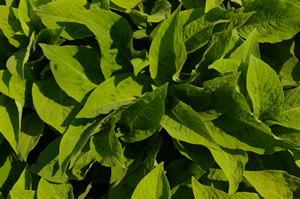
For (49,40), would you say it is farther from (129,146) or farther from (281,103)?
(281,103)

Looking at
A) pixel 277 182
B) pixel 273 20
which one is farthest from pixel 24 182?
pixel 273 20

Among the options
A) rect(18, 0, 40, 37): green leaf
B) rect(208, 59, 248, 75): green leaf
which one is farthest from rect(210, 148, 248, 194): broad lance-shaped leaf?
rect(18, 0, 40, 37): green leaf

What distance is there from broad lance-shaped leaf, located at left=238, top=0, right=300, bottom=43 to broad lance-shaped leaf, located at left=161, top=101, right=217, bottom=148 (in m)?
0.44

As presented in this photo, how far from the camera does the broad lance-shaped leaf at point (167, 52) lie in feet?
3.81

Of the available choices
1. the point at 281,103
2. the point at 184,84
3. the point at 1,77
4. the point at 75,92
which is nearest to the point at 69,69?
the point at 75,92

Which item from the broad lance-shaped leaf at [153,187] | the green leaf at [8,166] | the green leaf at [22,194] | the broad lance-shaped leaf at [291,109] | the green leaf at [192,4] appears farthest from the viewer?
the green leaf at [8,166]

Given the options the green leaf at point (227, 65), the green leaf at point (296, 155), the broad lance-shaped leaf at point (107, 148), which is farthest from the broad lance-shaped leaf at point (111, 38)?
the green leaf at point (296, 155)

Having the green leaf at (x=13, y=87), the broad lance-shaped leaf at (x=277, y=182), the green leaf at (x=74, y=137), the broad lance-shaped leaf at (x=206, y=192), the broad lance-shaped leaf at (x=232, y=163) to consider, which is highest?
the green leaf at (x=13, y=87)

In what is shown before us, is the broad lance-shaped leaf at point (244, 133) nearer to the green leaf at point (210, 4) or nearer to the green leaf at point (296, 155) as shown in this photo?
the green leaf at point (296, 155)

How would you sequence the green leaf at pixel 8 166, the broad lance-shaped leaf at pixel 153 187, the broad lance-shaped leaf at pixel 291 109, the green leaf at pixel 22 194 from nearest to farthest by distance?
1. the broad lance-shaped leaf at pixel 153 187
2. the broad lance-shaped leaf at pixel 291 109
3. the green leaf at pixel 22 194
4. the green leaf at pixel 8 166

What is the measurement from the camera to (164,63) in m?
1.25

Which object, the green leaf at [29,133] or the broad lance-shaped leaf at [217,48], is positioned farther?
the green leaf at [29,133]

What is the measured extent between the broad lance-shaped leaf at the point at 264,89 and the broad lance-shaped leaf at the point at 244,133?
43mm

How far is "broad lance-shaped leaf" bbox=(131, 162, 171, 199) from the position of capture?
1102mm
